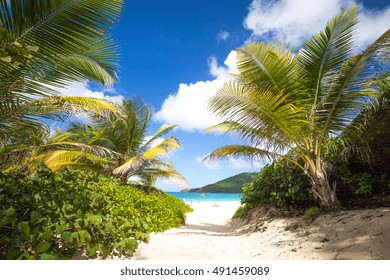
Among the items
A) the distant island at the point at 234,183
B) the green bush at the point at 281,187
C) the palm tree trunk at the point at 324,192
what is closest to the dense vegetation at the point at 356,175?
the green bush at the point at 281,187

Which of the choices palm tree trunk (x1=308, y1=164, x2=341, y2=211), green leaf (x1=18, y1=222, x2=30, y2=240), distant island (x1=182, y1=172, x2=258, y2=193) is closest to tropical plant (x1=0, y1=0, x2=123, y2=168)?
green leaf (x1=18, y1=222, x2=30, y2=240)

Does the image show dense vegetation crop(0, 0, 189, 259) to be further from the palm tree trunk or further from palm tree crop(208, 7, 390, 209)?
the palm tree trunk

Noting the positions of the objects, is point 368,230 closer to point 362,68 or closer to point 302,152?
point 302,152

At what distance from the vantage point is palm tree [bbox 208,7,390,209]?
409cm

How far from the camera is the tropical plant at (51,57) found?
255cm

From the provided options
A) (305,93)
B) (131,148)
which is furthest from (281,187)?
(131,148)

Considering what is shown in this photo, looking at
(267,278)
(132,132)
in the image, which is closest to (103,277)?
(267,278)

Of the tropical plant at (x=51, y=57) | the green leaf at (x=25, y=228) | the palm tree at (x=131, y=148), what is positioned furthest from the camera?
the palm tree at (x=131, y=148)

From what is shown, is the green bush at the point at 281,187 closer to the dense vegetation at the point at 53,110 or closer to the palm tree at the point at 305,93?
the palm tree at the point at 305,93

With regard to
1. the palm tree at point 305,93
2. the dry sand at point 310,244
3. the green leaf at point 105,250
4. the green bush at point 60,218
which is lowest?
the dry sand at point 310,244

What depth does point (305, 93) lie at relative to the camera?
4672mm

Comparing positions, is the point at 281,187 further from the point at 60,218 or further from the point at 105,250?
the point at 60,218

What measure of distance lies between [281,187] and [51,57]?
5069 millimetres

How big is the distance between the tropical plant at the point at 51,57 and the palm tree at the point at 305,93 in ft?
6.59
